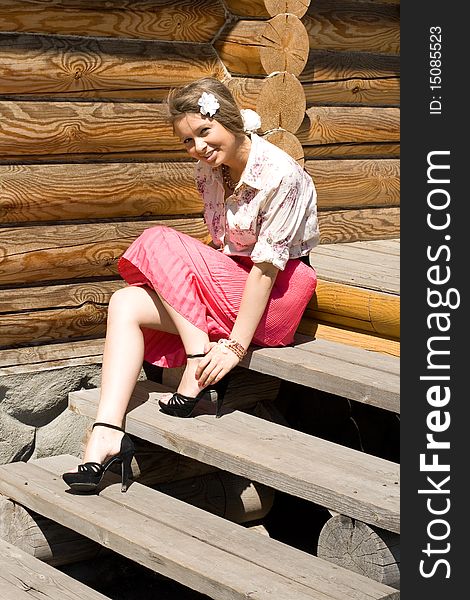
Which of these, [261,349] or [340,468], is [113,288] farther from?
[340,468]

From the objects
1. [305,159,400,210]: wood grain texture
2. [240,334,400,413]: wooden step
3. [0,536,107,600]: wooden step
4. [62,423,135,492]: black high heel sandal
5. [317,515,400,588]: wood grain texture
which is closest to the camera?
[317,515,400,588]: wood grain texture

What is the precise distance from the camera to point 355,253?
5.29m

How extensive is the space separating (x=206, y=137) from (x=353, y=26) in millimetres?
1637

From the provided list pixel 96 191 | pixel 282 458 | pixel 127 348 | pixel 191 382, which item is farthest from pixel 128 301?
pixel 282 458

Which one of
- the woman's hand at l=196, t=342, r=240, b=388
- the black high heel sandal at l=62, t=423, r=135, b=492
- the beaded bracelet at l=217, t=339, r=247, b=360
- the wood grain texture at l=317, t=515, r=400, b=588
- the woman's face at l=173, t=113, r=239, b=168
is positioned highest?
the woman's face at l=173, t=113, r=239, b=168

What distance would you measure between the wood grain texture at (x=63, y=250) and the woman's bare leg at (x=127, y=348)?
42 centimetres

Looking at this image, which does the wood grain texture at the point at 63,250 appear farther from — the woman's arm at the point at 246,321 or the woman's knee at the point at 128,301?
the woman's arm at the point at 246,321

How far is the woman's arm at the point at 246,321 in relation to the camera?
4.06 metres

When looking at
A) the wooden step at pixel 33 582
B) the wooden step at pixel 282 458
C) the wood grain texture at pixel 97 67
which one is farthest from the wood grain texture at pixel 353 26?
the wooden step at pixel 33 582

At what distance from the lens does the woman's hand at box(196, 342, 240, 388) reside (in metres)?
4.05

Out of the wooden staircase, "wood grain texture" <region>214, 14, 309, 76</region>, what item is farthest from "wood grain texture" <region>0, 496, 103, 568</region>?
"wood grain texture" <region>214, 14, 309, 76</region>

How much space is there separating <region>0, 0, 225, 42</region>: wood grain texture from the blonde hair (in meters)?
0.58

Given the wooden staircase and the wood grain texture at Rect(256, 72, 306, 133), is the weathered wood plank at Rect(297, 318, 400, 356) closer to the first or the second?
the wooden staircase

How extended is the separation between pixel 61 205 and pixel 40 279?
297mm
